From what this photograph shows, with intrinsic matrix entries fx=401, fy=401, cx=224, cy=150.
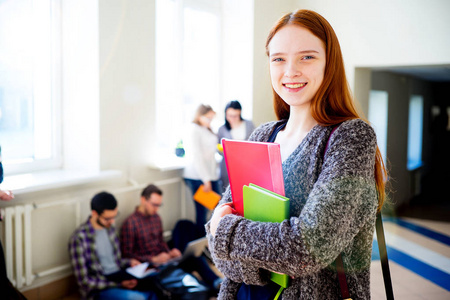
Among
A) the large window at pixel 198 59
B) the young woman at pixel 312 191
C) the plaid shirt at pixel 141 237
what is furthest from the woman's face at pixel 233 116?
the young woman at pixel 312 191

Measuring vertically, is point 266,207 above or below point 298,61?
below

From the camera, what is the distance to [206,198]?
3.64 meters

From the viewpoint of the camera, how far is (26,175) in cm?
283

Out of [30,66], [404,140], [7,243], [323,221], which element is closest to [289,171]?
[323,221]

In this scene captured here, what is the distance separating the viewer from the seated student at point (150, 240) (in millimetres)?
2979

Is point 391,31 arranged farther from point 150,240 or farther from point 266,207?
point 266,207

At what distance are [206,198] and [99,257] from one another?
1192 millimetres

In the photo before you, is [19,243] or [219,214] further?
[19,243]

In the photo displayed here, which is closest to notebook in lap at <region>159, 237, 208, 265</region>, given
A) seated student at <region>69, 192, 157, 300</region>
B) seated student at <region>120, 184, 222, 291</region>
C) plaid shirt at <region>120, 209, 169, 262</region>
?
seated student at <region>120, 184, 222, 291</region>

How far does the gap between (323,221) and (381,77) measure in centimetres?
602

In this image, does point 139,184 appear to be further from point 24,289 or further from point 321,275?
point 321,275

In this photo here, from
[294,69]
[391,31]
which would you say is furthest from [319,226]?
[391,31]

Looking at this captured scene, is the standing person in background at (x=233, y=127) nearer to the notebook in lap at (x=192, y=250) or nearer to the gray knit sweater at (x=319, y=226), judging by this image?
the notebook in lap at (x=192, y=250)

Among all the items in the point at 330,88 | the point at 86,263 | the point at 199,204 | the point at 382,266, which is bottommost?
the point at 86,263
